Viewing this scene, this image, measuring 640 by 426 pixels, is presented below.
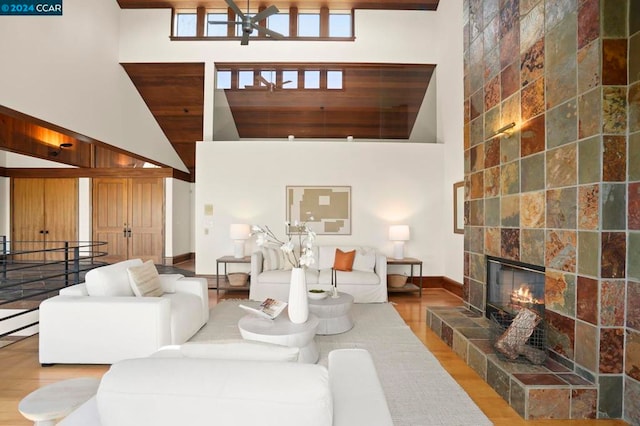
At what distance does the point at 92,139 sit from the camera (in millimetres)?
5531

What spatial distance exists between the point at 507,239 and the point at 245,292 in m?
4.01

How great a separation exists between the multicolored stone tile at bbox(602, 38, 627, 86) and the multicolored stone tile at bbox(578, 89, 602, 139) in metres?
0.11

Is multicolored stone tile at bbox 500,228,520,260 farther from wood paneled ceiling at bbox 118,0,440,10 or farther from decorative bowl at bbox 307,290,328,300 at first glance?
wood paneled ceiling at bbox 118,0,440,10

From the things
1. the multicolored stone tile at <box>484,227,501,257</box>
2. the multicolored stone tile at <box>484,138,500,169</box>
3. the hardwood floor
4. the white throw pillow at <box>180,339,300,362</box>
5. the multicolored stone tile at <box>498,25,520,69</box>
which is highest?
the multicolored stone tile at <box>498,25,520,69</box>

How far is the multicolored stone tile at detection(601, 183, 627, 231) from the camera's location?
7.14 feet

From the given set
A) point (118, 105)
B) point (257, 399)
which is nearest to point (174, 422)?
point (257, 399)

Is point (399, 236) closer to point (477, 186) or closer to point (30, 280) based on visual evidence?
point (477, 186)

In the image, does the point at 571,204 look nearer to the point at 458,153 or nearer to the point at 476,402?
the point at 476,402

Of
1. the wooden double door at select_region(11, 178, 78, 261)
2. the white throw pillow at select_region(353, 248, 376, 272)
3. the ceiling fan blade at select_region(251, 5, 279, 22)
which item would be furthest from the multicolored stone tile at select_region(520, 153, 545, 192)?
the wooden double door at select_region(11, 178, 78, 261)

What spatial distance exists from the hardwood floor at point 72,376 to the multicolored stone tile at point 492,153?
1.97 metres

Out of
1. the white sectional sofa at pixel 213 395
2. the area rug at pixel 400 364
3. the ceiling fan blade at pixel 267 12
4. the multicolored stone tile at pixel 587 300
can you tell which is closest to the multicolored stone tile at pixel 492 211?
the multicolored stone tile at pixel 587 300

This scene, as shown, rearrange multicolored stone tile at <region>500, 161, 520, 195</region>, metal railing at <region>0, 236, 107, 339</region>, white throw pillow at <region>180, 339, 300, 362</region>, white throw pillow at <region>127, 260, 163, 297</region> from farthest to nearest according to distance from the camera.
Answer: metal railing at <region>0, 236, 107, 339</region> → white throw pillow at <region>127, 260, 163, 297</region> → multicolored stone tile at <region>500, 161, 520, 195</region> → white throw pillow at <region>180, 339, 300, 362</region>

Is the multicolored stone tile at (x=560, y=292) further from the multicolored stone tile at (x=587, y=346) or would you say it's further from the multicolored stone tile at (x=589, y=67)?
the multicolored stone tile at (x=589, y=67)

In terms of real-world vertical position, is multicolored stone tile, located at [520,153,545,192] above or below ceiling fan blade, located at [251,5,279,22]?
below
